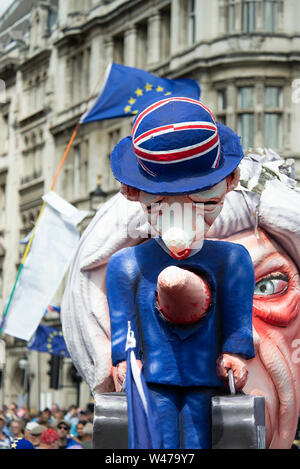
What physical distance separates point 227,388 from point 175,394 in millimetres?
204

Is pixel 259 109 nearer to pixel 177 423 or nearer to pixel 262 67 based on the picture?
pixel 262 67

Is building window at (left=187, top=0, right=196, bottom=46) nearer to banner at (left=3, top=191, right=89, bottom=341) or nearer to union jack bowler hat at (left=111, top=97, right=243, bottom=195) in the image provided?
banner at (left=3, top=191, right=89, bottom=341)

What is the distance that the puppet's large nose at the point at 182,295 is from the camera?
11.5 feet

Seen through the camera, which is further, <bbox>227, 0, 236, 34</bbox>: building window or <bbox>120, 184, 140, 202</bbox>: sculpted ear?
<bbox>227, 0, 236, 34</bbox>: building window

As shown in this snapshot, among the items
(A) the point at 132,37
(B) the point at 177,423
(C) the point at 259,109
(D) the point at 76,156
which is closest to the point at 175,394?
(B) the point at 177,423

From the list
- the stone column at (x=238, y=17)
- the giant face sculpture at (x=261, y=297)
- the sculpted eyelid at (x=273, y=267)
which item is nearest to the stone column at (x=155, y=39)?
the stone column at (x=238, y=17)

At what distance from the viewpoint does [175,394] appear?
3748mm

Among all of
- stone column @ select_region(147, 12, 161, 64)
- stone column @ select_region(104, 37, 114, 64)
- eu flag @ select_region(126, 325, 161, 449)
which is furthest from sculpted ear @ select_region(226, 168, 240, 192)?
stone column @ select_region(104, 37, 114, 64)

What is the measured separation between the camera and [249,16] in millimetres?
21984

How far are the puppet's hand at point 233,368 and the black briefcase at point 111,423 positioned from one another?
0.40 metres

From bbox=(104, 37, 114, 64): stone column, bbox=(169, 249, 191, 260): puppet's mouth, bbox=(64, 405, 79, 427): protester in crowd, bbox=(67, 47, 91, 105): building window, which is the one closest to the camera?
bbox=(169, 249, 191, 260): puppet's mouth

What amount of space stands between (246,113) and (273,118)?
626 mm

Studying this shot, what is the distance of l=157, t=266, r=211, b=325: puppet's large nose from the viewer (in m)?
3.52

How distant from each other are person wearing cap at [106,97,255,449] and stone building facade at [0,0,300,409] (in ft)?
38.7
